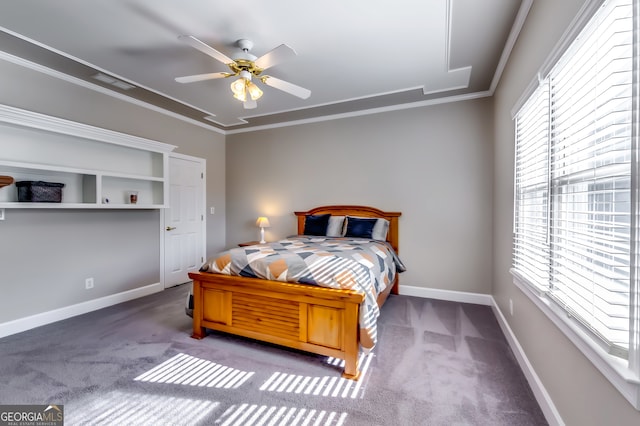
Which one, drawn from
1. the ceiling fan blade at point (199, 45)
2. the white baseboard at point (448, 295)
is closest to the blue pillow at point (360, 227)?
the white baseboard at point (448, 295)

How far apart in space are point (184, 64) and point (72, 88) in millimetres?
1389

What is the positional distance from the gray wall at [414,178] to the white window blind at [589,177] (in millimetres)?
1612

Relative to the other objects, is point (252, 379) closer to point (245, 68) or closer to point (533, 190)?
point (533, 190)

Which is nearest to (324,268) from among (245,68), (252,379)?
(252,379)

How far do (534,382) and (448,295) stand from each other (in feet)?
6.16

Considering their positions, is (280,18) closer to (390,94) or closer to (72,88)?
(390,94)

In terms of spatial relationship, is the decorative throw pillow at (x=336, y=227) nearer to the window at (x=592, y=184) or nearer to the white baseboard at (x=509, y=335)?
the white baseboard at (x=509, y=335)

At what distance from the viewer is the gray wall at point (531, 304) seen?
1089 mm

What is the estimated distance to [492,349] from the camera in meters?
2.36

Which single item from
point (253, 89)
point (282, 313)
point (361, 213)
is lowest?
point (282, 313)

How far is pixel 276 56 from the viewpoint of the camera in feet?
7.09

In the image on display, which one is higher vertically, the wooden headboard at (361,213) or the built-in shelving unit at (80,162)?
the built-in shelving unit at (80,162)

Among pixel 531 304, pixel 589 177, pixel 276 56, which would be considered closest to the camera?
pixel 589 177

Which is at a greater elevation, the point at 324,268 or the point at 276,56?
the point at 276,56
